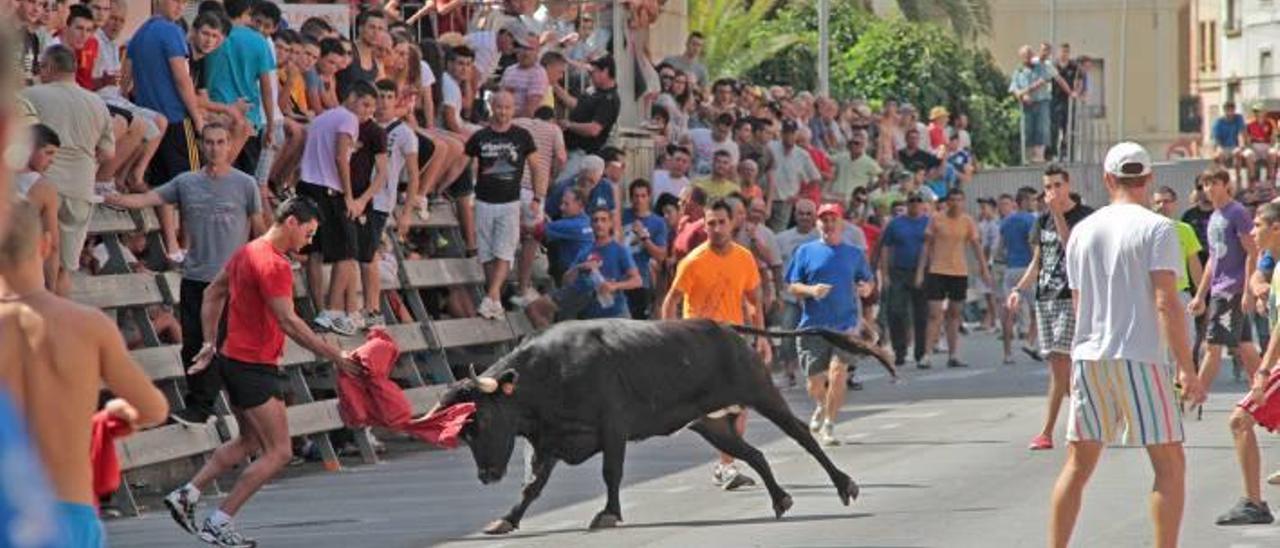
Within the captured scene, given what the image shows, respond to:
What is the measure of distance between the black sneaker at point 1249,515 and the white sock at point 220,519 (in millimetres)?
4724

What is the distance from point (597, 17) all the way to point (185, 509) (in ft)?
46.4

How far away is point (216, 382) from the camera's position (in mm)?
17797

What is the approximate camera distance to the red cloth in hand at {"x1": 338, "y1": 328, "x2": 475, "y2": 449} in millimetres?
14469

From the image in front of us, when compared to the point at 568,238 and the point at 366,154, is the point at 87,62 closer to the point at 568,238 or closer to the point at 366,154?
the point at 366,154

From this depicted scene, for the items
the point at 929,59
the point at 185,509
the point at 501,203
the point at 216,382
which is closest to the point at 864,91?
the point at 929,59

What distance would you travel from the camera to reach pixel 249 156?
Result: 19312mm

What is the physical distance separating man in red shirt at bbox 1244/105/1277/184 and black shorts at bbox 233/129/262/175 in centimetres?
2308

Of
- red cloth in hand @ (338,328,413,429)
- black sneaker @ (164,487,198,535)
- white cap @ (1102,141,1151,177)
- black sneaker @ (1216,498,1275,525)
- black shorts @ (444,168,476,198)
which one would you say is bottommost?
black sneaker @ (1216,498,1275,525)

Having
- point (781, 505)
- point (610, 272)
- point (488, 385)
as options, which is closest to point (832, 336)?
point (781, 505)

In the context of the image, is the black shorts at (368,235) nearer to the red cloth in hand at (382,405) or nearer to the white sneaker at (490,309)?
the white sneaker at (490,309)

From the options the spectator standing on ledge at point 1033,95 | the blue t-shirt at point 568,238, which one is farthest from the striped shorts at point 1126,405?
the spectator standing on ledge at point 1033,95

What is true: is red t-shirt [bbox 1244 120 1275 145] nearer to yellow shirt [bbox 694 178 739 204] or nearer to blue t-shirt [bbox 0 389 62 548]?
yellow shirt [bbox 694 178 739 204]

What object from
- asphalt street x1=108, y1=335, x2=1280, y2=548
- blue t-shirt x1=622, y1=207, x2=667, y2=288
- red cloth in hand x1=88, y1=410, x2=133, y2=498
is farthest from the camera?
blue t-shirt x1=622, y1=207, x2=667, y2=288

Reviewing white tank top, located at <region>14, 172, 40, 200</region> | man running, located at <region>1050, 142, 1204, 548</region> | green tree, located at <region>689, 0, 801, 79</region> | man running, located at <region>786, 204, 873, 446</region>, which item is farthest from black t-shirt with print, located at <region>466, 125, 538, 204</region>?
green tree, located at <region>689, 0, 801, 79</region>
